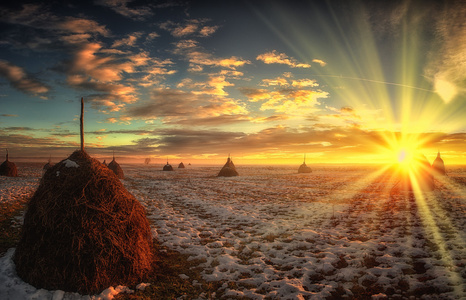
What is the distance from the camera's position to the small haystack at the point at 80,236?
4.93 m

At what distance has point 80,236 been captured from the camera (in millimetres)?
5055

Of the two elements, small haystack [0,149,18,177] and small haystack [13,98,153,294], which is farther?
small haystack [0,149,18,177]

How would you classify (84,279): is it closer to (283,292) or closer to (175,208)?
(283,292)

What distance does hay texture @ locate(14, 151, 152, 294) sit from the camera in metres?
4.93

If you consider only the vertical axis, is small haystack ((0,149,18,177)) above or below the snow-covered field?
above

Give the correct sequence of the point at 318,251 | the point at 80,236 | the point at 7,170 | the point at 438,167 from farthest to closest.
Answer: the point at 438,167, the point at 7,170, the point at 318,251, the point at 80,236

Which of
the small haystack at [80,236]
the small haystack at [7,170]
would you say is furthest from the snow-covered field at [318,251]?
the small haystack at [7,170]

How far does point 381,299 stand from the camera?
5023 mm

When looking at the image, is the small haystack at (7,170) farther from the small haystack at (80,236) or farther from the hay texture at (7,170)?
the small haystack at (80,236)

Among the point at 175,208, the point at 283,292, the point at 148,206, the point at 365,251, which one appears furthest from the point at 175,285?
the point at 148,206

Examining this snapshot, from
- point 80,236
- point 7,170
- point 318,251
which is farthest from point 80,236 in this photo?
point 7,170

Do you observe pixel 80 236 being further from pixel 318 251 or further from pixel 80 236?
pixel 318 251

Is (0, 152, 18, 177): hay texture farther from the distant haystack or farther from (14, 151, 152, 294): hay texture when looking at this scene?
the distant haystack

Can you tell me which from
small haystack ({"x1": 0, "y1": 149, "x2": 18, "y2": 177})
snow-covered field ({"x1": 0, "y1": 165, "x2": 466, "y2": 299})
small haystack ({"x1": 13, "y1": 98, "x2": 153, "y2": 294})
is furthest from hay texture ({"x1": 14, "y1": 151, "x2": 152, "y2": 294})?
small haystack ({"x1": 0, "y1": 149, "x2": 18, "y2": 177})
